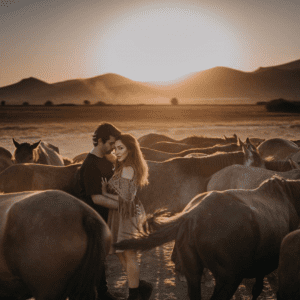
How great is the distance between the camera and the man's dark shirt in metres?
3.73

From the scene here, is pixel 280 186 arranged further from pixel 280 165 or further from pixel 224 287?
pixel 280 165

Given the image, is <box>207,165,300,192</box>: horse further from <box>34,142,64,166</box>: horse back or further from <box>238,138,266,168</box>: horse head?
<box>34,142,64,166</box>: horse back

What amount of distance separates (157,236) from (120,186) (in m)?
0.65

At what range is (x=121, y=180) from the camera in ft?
12.2

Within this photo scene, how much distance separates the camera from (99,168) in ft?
12.5

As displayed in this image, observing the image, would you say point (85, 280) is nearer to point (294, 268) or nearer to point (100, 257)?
point (100, 257)

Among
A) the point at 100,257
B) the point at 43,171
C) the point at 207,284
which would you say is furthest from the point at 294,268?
the point at 43,171

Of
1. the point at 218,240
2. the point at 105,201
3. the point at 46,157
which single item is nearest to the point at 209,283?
the point at 218,240

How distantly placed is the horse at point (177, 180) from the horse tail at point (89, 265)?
3816mm

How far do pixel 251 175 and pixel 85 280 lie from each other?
3.39 metres

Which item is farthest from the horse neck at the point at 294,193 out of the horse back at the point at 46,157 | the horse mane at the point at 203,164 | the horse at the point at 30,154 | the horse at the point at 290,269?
the horse back at the point at 46,157

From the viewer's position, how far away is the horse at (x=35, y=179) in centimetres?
580

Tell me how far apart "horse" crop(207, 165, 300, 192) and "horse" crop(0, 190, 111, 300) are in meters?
3.04

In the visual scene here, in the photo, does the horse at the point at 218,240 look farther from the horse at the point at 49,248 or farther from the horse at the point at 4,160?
the horse at the point at 4,160
